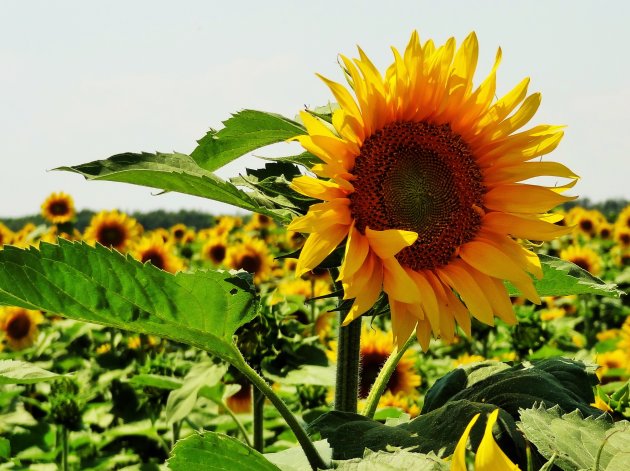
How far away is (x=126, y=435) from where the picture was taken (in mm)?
3143

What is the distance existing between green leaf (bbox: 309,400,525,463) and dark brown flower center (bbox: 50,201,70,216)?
6526mm

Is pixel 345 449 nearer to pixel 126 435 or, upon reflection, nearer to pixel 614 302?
pixel 126 435

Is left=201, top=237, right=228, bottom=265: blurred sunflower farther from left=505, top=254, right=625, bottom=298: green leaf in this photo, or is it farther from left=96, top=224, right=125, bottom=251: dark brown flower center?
left=505, top=254, right=625, bottom=298: green leaf

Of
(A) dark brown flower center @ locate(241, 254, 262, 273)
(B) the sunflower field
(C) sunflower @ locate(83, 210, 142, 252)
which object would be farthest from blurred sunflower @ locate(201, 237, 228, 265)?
(B) the sunflower field

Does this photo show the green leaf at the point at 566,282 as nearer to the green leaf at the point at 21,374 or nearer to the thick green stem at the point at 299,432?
the thick green stem at the point at 299,432

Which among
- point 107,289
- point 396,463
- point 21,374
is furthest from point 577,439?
point 21,374

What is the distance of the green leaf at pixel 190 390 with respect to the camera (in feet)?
7.07

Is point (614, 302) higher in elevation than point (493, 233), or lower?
lower

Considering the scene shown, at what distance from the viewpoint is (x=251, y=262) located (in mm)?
5191

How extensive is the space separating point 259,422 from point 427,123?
116cm

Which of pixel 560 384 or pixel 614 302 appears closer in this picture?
pixel 560 384

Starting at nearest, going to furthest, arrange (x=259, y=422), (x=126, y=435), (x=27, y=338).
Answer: (x=259, y=422) → (x=126, y=435) → (x=27, y=338)

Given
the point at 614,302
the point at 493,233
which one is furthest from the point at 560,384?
the point at 614,302

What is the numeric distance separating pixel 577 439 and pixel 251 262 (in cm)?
438
